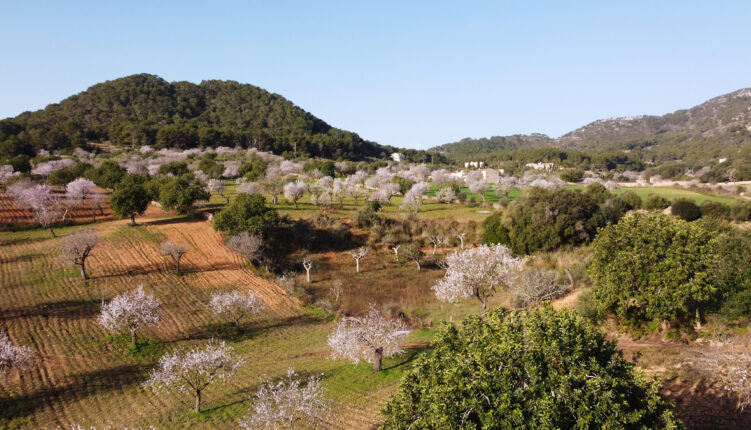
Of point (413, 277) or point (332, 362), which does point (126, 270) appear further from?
point (413, 277)

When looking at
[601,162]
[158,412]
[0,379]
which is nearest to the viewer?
[158,412]

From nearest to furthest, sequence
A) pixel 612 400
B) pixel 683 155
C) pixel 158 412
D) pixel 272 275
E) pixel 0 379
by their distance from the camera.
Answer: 1. pixel 612 400
2. pixel 158 412
3. pixel 0 379
4. pixel 272 275
5. pixel 683 155

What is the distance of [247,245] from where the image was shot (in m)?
41.2

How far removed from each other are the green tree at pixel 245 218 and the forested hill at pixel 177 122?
71.0 m

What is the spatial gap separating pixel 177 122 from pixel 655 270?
135 m

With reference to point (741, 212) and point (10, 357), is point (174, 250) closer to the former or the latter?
point (10, 357)

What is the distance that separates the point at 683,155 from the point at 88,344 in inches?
7522

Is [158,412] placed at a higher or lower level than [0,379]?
lower

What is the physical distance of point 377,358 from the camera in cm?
2248

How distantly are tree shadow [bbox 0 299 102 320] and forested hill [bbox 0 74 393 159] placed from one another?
256ft

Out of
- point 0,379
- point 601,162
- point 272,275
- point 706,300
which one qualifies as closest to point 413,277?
point 272,275

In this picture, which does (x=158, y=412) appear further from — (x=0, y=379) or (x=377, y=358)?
(x=377, y=358)

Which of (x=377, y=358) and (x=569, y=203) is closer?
(x=377, y=358)

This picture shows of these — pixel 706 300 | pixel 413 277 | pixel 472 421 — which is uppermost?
pixel 472 421
